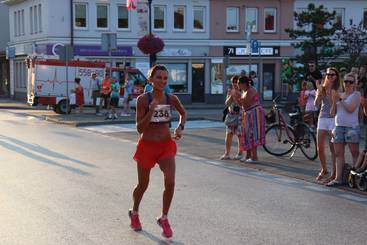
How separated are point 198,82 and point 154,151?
3391cm

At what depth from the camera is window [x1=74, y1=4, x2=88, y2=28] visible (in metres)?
38.7

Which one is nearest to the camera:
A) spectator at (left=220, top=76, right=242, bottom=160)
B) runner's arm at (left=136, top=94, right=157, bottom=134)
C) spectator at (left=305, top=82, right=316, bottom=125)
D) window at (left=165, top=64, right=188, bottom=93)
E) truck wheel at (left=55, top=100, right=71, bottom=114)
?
runner's arm at (left=136, top=94, right=157, bottom=134)

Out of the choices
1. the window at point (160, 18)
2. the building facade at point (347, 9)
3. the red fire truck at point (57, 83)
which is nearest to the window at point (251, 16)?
the building facade at point (347, 9)

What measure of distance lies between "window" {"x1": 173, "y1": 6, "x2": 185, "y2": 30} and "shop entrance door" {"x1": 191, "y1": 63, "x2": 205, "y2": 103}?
274 cm

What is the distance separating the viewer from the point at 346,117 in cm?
926

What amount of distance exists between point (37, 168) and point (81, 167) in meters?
0.78

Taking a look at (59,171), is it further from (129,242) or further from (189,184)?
(129,242)

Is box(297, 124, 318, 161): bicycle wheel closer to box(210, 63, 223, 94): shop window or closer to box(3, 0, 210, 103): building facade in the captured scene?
box(3, 0, 210, 103): building facade

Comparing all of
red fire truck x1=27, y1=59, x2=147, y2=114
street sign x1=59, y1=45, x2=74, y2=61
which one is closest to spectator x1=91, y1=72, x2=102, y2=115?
red fire truck x1=27, y1=59, x2=147, y2=114

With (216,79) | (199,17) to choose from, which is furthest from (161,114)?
(199,17)

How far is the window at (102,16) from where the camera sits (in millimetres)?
39281

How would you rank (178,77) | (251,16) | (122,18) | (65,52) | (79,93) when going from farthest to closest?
1. (251,16)
2. (178,77)
3. (122,18)
4. (79,93)
5. (65,52)

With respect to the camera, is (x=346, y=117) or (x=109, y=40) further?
(x=109, y=40)

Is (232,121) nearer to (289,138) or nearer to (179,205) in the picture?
(289,138)
